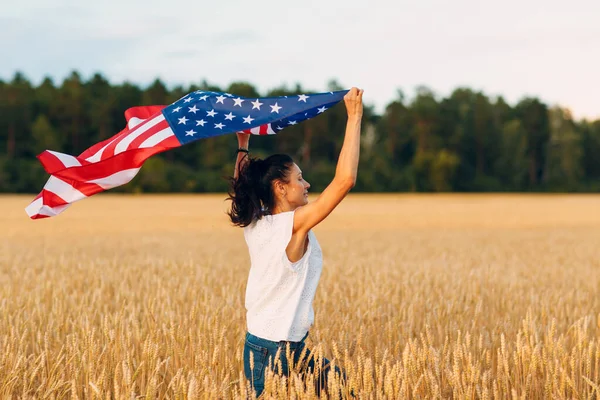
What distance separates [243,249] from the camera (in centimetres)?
1474

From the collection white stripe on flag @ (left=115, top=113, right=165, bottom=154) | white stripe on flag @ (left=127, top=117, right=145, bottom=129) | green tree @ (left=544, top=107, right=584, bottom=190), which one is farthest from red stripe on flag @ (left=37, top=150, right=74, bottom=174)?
green tree @ (left=544, top=107, right=584, bottom=190)

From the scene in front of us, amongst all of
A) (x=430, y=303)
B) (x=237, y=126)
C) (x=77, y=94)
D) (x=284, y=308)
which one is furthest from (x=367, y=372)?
(x=77, y=94)

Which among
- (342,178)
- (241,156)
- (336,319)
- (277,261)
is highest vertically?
(241,156)

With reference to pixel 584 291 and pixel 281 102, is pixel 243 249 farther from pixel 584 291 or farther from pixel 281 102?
pixel 281 102

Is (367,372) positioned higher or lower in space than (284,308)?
lower

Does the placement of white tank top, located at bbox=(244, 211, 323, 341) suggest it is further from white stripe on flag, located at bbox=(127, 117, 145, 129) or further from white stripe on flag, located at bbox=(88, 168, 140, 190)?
white stripe on flag, located at bbox=(127, 117, 145, 129)

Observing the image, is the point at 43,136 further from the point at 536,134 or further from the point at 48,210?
the point at 48,210

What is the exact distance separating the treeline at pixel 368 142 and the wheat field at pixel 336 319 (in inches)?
1659

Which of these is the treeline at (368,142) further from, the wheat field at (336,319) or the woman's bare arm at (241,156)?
the woman's bare arm at (241,156)

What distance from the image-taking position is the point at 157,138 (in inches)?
163

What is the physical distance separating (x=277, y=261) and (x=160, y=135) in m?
1.21

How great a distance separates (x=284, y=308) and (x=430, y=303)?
11.1 ft

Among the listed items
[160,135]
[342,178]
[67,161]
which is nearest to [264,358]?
[342,178]

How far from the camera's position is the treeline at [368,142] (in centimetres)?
5900
